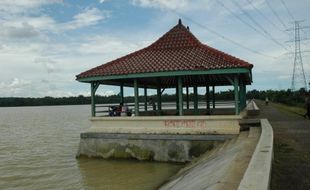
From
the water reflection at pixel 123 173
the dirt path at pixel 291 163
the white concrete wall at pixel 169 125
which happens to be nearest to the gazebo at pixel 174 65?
the white concrete wall at pixel 169 125

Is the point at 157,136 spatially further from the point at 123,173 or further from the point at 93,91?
the point at 93,91

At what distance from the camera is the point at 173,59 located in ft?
55.1

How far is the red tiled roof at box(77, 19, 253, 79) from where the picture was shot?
50.9 ft

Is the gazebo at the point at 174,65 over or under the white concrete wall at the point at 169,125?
over

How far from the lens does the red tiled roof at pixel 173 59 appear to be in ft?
50.9

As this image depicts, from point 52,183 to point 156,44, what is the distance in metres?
7.99

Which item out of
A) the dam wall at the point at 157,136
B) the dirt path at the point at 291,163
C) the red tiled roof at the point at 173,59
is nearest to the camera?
the dirt path at the point at 291,163

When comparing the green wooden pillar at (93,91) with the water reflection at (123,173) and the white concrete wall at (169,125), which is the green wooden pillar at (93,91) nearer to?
the white concrete wall at (169,125)

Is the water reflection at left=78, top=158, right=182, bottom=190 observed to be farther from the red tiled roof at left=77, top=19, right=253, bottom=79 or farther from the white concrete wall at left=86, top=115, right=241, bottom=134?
the red tiled roof at left=77, top=19, right=253, bottom=79

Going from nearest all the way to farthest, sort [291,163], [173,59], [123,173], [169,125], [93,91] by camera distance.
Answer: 1. [291,163]
2. [123,173]
3. [169,125]
4. [173,59]
5. [93,91]

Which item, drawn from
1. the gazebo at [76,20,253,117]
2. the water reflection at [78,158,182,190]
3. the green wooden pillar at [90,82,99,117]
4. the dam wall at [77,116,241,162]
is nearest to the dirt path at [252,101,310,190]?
the dam wall at [77,116,241,162]

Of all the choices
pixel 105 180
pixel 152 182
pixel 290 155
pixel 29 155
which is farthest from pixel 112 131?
pixel 290 155

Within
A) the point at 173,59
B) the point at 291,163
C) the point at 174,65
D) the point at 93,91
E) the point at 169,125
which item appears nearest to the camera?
the point at 291,163

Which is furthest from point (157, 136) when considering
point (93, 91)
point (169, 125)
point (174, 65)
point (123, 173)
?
point (93, 91)
